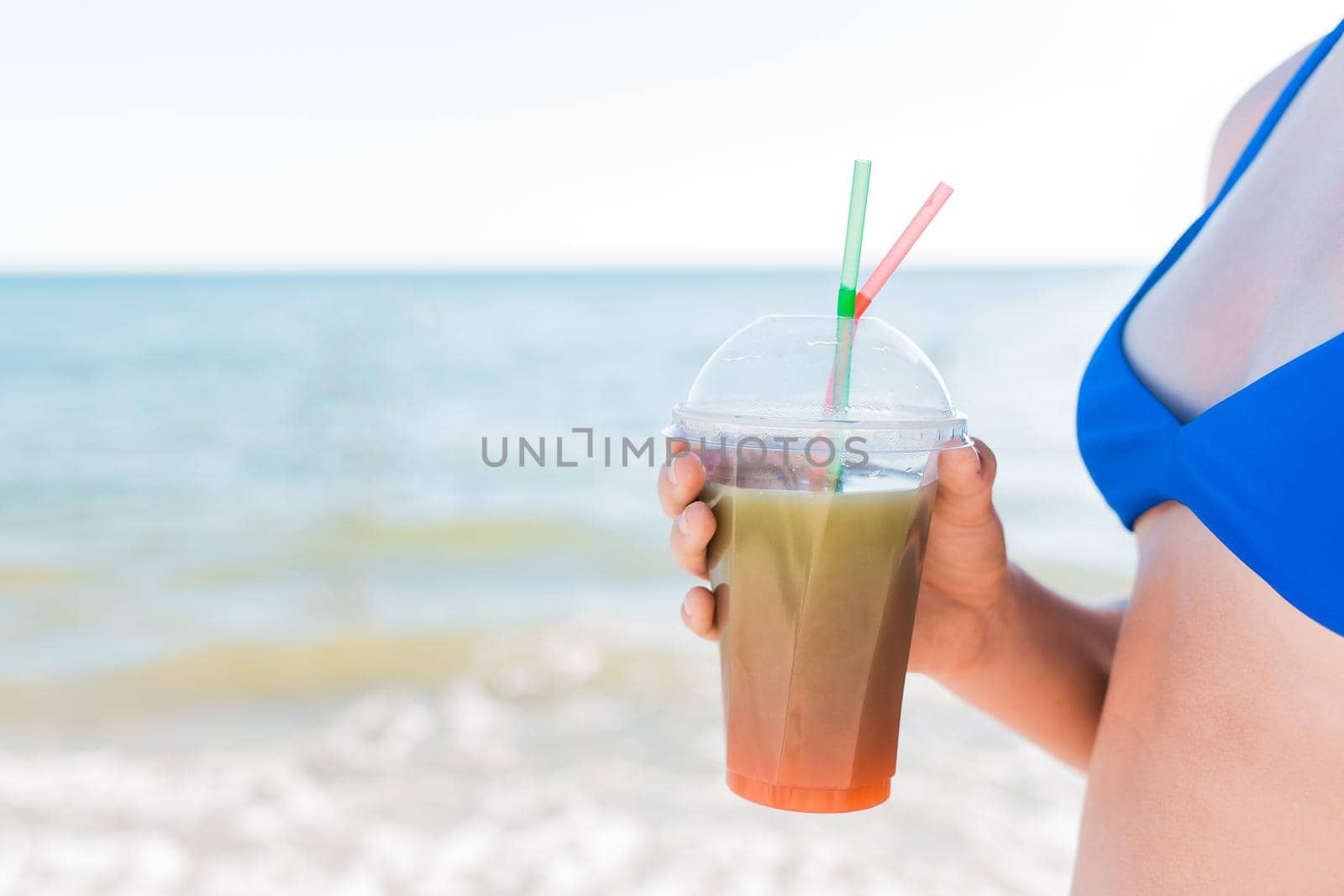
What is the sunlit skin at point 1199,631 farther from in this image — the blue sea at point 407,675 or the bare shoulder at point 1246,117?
the blue sea at point 407,675

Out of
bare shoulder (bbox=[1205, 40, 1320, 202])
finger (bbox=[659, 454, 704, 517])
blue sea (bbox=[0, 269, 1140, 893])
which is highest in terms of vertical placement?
bare shoulder (bbox=[1205, 40, 1320, 202])

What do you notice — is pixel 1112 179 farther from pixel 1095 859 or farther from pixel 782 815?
pixel 1095 859

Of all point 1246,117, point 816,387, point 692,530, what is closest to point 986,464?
point 816,387

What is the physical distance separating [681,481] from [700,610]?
0.17 meters

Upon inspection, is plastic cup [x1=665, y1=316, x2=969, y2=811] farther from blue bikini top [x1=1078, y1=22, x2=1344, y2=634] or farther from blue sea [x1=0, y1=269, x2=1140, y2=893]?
blue sea [x1=0, y1=269, x2=1140, y2=893]

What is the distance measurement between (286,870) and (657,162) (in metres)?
29.9

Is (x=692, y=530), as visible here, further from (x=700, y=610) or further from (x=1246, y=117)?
(x=1246, y=117)

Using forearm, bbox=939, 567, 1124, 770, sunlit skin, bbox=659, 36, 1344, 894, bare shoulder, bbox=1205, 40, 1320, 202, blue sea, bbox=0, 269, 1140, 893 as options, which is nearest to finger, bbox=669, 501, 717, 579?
sunlit skin, bbox=659, 36, 1344, 894

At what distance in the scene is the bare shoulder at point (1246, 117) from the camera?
1359mm

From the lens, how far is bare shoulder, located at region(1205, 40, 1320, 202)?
1.36 metres

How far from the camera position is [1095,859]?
1.14 metres

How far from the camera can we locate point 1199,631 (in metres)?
1.07

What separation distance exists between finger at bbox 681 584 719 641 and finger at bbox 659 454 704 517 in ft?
0.35

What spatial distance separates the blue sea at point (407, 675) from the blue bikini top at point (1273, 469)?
2378 mm
